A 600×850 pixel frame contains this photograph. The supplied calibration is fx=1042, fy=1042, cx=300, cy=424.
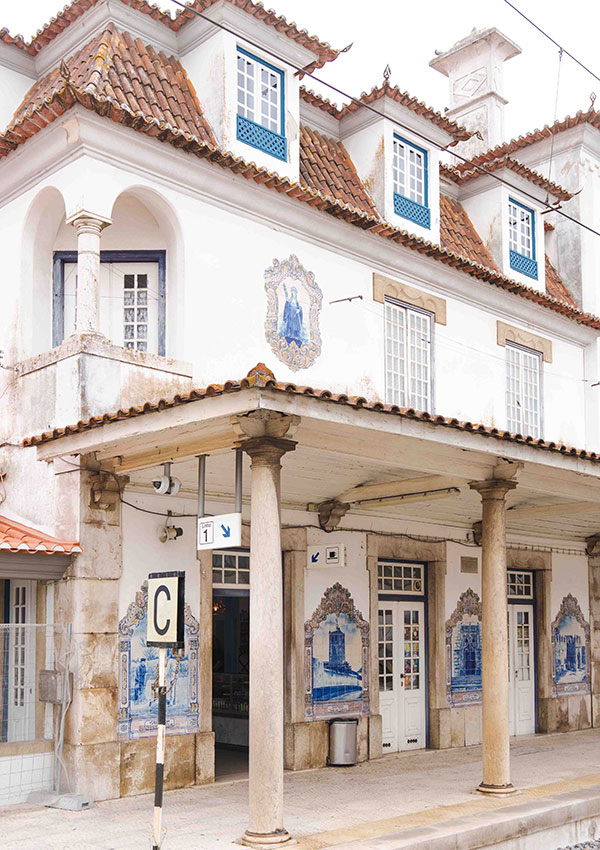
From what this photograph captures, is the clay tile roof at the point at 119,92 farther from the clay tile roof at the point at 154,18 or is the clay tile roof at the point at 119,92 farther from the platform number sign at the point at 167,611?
the platform number sign at the point at 167,611

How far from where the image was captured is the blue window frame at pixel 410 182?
14.2 meters

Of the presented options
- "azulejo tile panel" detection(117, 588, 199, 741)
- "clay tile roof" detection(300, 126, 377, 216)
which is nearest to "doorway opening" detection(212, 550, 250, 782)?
"azulejo tile panel" detection(117, 588, 199, 741)

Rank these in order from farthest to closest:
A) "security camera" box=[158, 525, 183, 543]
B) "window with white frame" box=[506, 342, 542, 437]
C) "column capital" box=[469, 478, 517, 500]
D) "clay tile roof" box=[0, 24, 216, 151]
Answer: "window with white frame" box=[506, 342, 542, 437] < "security camera" box=[158, 525, 183, 543] < "clay tile roof" box=[0, 24, 216, 151] < "column capital" box=[469, 478, 517, 500]

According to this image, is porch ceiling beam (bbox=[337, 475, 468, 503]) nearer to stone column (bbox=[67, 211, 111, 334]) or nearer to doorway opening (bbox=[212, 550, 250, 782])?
doorway opening (bbox=[212, 550, 250, 782])

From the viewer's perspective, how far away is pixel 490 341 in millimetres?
15242

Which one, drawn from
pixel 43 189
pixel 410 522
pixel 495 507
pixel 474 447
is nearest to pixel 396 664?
pixel 410 522

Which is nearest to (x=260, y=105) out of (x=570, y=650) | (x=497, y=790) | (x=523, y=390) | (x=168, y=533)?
(x=168, y=533)

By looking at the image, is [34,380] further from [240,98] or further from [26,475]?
[240,98]

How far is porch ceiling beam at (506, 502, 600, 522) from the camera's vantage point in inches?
495

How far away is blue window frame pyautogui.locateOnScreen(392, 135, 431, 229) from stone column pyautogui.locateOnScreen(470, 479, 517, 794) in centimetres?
528

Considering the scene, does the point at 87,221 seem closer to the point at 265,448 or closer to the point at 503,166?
the point at 265,448

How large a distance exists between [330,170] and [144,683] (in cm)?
716

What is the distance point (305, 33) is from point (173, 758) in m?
8.46

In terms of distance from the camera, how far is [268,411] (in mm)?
7828
